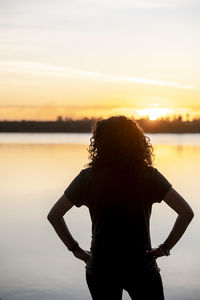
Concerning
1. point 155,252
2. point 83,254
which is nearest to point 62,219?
point 83,254

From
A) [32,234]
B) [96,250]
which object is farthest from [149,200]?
[32,234]

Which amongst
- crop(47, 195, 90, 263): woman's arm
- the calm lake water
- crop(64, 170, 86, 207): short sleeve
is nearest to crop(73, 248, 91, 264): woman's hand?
crop(47, 195, 90, 263): woman's arm

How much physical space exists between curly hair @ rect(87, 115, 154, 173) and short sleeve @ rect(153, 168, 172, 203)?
3.9 inches

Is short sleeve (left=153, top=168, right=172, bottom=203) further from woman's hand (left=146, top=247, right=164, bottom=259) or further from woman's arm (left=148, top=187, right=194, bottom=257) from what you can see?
woman's hand (left=146, top=247, right=164, bottom=259)

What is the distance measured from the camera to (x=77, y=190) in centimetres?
300

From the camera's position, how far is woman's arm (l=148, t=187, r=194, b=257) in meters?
2.98

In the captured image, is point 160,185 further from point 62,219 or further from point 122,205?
point 62,219

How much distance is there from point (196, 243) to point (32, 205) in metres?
10.2

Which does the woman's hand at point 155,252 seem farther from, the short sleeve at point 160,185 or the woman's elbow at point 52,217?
the woman's elbow at point 52,217

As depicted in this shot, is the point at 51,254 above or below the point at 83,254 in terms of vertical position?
below

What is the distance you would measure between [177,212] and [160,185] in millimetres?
225

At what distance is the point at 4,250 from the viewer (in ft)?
51.3

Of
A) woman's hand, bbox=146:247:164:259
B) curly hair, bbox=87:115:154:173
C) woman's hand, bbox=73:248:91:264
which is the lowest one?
woman's hand, bbox=73:248:91:264

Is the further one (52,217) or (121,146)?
(52,217)
